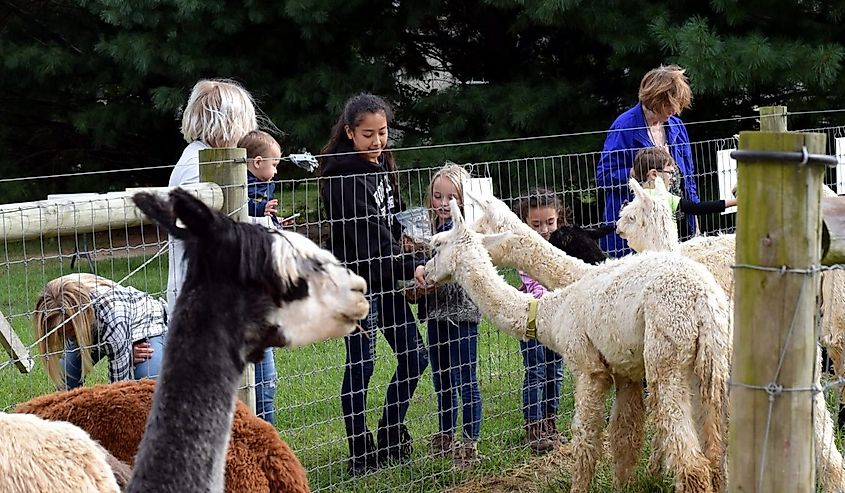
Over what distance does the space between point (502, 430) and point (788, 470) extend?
132 inches

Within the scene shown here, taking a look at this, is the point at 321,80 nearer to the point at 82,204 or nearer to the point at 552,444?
the point at 552,444

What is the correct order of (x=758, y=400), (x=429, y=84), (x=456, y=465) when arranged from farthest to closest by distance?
1. (x=429, y=84)
2. (x=456, y=465)
3. (x=758, y=400)

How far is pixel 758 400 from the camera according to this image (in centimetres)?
261

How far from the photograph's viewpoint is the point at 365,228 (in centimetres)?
468

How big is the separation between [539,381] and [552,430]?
28cm

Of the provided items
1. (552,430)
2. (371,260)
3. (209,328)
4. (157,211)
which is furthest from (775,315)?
(552,430)

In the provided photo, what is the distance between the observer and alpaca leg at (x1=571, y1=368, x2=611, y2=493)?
460 cm

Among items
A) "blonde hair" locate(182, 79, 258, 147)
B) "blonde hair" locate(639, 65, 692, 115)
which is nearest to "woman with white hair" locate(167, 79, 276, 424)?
"blonde hair" locate(182, 79, 258, 147)

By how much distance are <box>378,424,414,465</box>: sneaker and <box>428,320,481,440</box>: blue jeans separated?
0.21m

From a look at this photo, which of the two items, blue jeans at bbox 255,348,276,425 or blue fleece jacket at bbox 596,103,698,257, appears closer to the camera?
blue jeans at bbox 255,348,276,425

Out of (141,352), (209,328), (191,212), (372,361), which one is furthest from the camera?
(372,361)

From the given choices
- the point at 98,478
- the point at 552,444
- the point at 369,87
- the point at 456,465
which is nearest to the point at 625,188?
the point at 552,444

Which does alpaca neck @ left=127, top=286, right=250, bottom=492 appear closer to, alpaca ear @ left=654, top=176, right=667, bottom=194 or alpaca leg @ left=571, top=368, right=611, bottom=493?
alpaca leg @ left=571, top=368, right=611, bottom=493

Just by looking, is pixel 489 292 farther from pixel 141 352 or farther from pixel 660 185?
pixel 141 352
